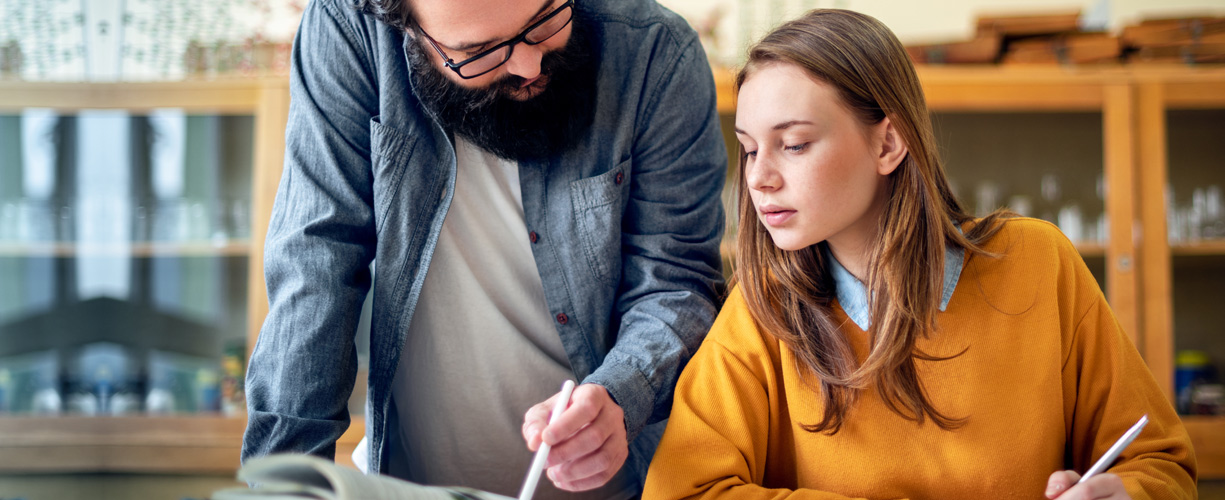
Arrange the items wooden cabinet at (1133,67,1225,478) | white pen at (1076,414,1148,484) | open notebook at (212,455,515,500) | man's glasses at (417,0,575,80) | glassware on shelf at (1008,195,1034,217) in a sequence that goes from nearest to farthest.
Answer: open notebook at (212,455,515,500) < white pen at (1076,414,1148,484) < man's glasses at (417,0,575,80) < wooden cabinet at (1133,67,1225,478) < glassware on shelf at (1008,195,1034,217)

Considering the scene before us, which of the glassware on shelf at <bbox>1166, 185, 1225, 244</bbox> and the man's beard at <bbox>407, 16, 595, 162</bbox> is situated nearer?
the man's beard at <bbox>407, 16, 595, 162</bbox>

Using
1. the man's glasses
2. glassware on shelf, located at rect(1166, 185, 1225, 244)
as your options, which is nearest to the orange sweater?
the man's glasses

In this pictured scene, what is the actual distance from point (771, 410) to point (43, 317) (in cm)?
250

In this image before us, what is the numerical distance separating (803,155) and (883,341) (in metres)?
0.23

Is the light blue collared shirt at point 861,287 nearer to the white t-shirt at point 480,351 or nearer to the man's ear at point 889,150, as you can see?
the man's ear at point 889,150

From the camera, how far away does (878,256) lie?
97 cm

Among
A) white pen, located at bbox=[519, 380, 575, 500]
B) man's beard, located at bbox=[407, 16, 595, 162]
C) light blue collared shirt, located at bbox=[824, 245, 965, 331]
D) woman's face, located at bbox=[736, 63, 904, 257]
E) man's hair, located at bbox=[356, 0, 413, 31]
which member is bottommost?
white pen, located at bbox=[519, 380, 575, 500]

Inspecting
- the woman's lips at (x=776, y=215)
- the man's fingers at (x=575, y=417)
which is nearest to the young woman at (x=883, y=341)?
the woman's lips at (x=776, y=215)

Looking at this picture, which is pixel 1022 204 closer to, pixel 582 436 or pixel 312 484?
pixel 582 436

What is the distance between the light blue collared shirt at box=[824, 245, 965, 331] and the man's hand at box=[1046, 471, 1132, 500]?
0.24 metres

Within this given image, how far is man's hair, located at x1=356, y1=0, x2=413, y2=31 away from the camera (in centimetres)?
104

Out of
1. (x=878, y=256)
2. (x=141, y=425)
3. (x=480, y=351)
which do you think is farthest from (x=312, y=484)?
(x=141, y=425)

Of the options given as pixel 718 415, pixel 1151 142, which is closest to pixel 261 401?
pixel 718 415

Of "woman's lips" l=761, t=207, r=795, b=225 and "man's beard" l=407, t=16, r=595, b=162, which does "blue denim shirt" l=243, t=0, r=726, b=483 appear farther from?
"woman's lips" l=761, t=207, r=795, b=225
